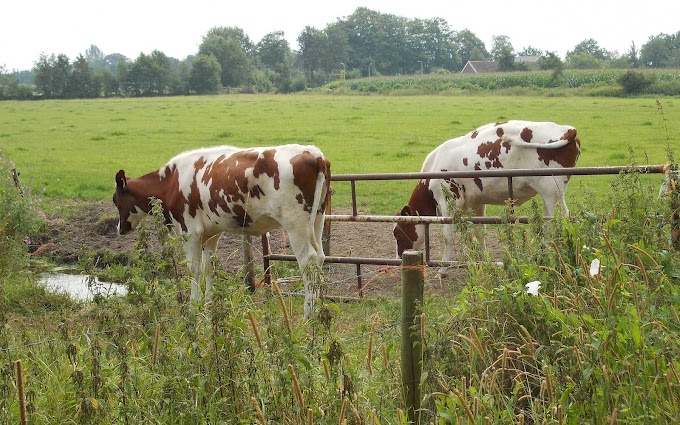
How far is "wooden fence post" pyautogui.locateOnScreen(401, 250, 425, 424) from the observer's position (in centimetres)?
375

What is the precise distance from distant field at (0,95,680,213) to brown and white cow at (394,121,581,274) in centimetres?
178

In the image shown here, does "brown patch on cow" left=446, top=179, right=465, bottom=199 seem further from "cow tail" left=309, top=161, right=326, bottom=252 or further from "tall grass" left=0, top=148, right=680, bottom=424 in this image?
"tall grass" left=0, top=148, right=680, bottom=424

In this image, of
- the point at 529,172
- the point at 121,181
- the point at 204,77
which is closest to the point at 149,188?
the point at 121,181

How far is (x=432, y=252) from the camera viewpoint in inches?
417

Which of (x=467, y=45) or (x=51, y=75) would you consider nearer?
(x=51, y=75)

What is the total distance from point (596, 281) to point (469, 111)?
98.9 ft

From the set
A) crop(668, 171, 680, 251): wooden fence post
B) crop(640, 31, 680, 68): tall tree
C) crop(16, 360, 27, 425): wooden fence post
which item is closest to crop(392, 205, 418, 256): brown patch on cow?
crop(668, 171, 680, 251): wooden fence post

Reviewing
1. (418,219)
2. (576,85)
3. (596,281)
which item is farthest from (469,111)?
(596,281)

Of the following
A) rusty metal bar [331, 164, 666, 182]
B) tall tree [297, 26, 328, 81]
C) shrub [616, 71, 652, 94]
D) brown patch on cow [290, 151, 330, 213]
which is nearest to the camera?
rusty metal bar [331, 164, 666, 182]

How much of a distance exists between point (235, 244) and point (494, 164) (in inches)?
160

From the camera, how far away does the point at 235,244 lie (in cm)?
1159

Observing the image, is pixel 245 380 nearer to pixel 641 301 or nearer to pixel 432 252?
pixel 641 301

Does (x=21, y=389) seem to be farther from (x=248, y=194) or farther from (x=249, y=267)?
(x=249, y=267)

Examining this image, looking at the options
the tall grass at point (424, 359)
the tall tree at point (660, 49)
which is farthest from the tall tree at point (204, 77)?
the tall grass at point (424, 359)
